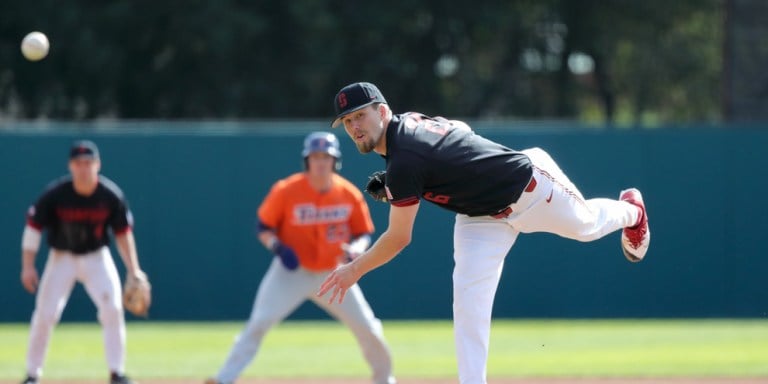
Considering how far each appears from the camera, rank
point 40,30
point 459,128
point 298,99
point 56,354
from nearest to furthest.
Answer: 1. point 459,128
2. point 56,354
3. point 40,30
4. point 298,99

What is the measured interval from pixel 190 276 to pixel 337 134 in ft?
9.12

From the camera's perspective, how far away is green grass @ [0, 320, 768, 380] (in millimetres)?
11742

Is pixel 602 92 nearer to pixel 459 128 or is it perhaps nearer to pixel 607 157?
pixel 607 157

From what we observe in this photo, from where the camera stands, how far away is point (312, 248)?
401 inches

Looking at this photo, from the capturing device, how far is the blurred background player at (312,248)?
382 inches

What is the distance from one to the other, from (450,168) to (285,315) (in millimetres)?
3457

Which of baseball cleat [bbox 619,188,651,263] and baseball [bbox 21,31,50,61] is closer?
baseball cleat [bbox 619,188,651,263]

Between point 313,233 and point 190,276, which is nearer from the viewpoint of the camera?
point 313,233

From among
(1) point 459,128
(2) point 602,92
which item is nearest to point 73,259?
(1) point 459,128

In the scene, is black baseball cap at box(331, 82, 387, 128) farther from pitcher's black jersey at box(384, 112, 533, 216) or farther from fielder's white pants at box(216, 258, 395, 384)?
fielder's white pants at box(216, 258, 395, 384)

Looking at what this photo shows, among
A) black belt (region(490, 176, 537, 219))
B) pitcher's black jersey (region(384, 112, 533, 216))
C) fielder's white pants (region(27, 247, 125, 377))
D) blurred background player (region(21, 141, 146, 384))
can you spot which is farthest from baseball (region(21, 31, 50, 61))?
black belt (region(490, 176, 537, 219))

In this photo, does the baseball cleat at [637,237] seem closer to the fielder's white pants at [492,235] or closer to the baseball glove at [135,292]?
the fielder's white pants at [492,235]

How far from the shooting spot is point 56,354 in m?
13.5

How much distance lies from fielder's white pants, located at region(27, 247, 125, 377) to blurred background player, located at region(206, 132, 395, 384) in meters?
0.89
